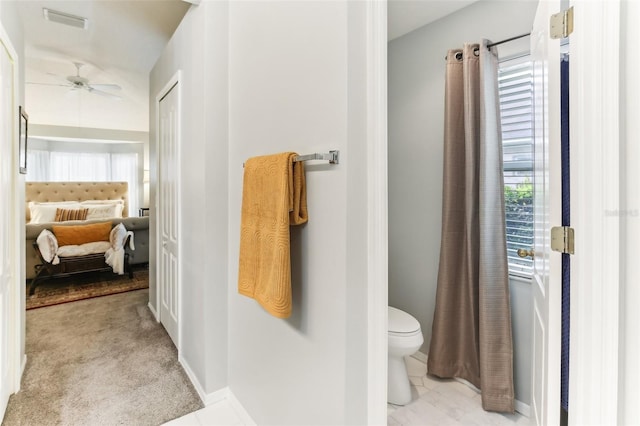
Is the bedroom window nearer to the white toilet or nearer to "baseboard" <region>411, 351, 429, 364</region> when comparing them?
"baseboard" <region>411, 351, 429, 364</region>

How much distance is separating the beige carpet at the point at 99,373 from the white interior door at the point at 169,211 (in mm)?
248

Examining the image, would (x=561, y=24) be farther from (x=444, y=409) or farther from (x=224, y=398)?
(x=224, y=398)

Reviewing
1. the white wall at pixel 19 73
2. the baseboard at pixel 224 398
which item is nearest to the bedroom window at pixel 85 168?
the white wall at pixel 19 73

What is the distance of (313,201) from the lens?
1.27 metres

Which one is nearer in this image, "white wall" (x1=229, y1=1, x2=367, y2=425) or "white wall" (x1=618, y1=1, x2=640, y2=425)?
"white wall" (x1=618, y1=1, x2=640, y2=425)

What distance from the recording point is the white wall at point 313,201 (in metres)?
1.08

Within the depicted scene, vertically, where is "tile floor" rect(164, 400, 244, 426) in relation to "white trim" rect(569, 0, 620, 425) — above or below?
below

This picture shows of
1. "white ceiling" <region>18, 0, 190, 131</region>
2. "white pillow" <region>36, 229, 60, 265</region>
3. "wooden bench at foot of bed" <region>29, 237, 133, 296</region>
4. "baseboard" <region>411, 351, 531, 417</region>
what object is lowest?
"baseboard" <region>411, 351, 531, 417</region>

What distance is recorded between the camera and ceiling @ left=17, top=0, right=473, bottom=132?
2.37m

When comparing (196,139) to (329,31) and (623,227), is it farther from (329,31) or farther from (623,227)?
(623,227)

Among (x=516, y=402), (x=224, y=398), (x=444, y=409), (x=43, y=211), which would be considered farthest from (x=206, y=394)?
(x=43, y=211)

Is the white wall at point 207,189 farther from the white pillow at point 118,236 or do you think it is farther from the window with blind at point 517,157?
the white pillow at point 118,236

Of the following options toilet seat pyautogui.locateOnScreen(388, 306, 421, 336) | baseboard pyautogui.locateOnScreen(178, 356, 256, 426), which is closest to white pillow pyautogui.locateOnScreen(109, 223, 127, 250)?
baseboard pyautogui.locateOnScreen(178, 356, 256, 426)

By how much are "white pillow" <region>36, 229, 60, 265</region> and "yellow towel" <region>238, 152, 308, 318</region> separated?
3.60 meters
